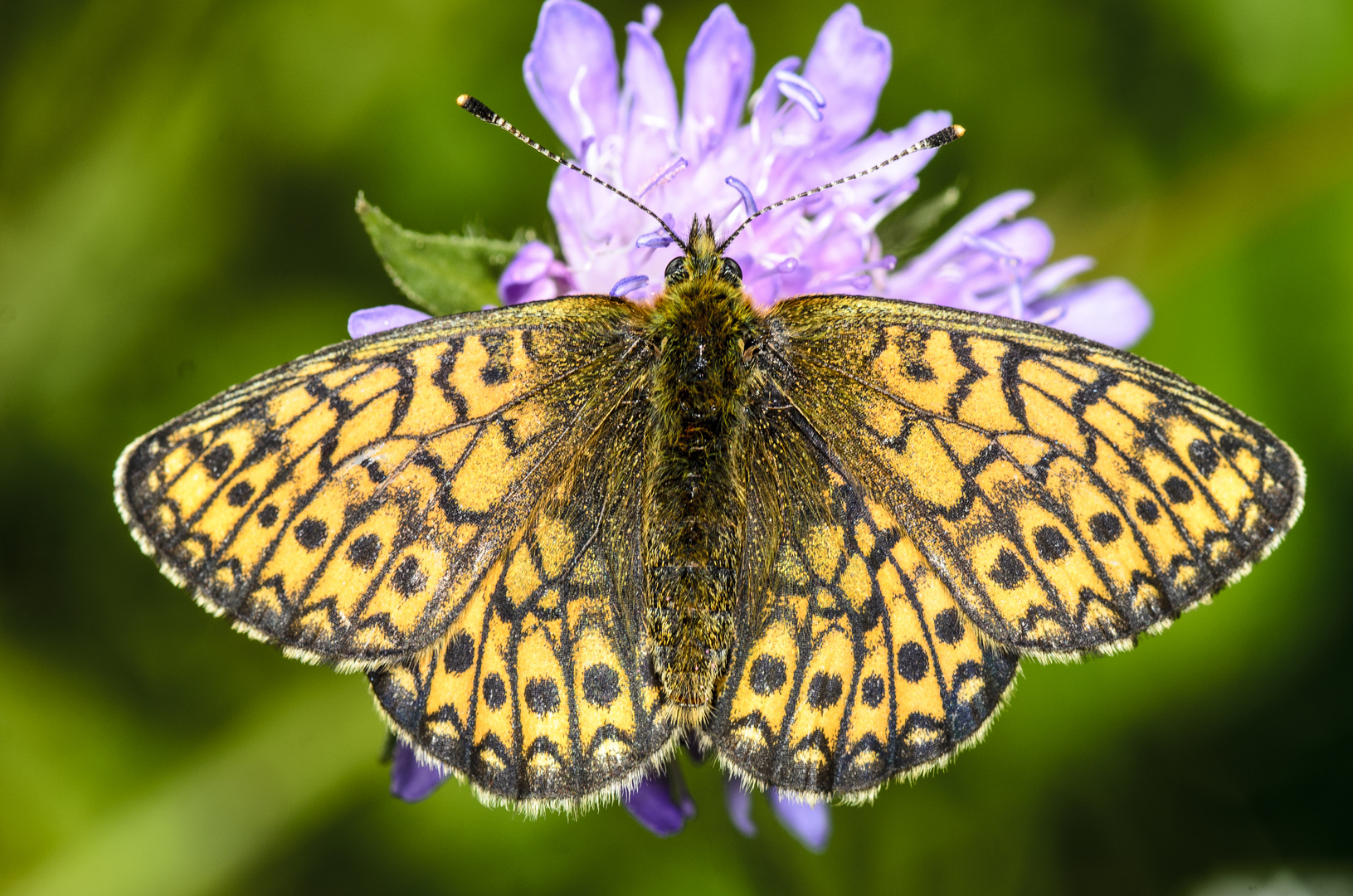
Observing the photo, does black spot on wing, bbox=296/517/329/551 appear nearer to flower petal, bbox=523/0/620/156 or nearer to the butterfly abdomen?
the butterfly abdomen

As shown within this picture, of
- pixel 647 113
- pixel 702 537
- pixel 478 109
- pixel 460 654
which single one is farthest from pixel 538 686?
pixel 647 113

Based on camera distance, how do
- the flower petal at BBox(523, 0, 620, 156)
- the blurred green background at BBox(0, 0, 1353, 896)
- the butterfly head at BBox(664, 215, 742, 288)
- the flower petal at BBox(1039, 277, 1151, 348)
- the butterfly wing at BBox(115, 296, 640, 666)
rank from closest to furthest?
the butterfly wing at BBox(115, 296, 640, 666) → the butterfly head at BBox(664, 215, 742, 288) → the flower petal at BBox(523, 0, 620, 156) → the flower petal at BBox(1039, 277, 1151, 348) → the blurred green background at BBox(0, 0, 1353, 896)

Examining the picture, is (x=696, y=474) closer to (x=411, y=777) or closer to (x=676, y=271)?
(x=676, y=271)

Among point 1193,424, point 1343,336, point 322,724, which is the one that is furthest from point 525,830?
point 1343,336

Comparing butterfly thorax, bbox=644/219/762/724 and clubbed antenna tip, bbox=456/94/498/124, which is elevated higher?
clubbed antenna tip, bbox=456/94/498/124

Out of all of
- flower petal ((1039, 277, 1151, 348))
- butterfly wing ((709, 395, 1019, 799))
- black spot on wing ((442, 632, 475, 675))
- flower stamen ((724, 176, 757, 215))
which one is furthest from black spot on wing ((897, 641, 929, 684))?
flower petal ((1039, 277, 1151, 348))

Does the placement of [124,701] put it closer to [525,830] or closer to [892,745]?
[525,830]
